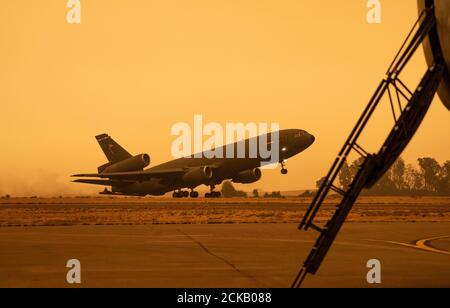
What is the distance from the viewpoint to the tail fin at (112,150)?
3376 inches

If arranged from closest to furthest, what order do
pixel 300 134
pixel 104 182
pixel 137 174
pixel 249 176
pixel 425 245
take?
1. pixel 425 245
2. pixel 300 134
3. pixel 249 176
4. pixel 137 174
5. pixel 104 182

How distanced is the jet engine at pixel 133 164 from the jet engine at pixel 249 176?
12077 mm

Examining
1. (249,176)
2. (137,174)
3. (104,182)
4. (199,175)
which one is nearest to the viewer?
(199,175)

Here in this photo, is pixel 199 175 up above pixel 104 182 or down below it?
above

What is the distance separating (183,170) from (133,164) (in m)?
7.77

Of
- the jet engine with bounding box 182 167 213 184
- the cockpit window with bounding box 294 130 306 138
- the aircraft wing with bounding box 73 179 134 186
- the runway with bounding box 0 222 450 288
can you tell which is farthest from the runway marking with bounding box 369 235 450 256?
the aircraft wing with bounding box 73 179 134 186

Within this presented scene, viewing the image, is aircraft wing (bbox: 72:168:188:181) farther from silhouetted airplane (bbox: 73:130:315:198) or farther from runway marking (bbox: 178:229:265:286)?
runway marking (bbox: 178:229:265:286)

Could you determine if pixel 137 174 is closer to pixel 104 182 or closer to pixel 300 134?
pixel 104 182

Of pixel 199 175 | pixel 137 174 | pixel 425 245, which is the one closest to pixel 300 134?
pixel 199 175

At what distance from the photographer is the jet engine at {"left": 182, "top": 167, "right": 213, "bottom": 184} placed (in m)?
70.4

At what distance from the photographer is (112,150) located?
284 feet

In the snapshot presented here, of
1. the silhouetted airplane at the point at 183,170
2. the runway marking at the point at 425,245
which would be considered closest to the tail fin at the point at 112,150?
the silhouetted airplane at the point at 183,170
